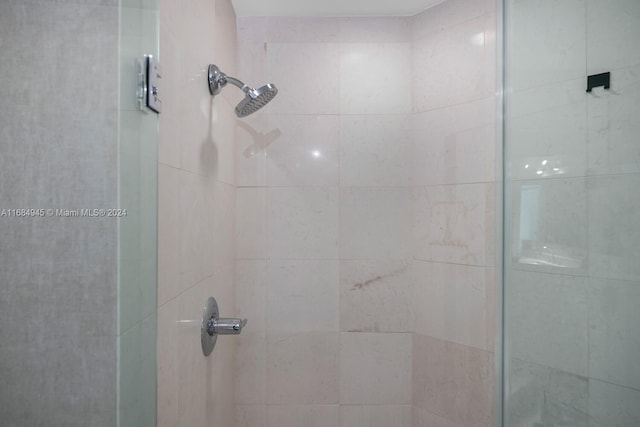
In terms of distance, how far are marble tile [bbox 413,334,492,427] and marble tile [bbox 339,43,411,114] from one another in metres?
1.00

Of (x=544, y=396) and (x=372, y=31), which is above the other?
(x=372, y=31)

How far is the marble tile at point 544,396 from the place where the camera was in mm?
775

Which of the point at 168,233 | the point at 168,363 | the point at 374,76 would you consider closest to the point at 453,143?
the point at 374,76

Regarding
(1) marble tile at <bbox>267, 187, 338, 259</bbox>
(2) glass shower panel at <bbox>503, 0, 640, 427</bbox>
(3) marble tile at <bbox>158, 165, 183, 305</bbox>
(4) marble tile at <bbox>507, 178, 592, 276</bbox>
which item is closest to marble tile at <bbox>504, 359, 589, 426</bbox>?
(2) glass shower panel at <bbox>503, 0, 640, 427</bbox>

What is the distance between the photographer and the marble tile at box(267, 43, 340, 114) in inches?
58.1

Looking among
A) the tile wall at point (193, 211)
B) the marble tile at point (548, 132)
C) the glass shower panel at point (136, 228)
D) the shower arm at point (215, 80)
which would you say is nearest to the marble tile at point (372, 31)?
the tile wall at point (193, 211)

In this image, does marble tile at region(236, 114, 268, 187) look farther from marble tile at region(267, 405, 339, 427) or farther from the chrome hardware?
marble tile at region(267, 405, 339, 427)

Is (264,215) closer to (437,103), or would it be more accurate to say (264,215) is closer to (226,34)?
(226,34)

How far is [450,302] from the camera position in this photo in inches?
53.5

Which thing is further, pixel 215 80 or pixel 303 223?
pixel 303 223

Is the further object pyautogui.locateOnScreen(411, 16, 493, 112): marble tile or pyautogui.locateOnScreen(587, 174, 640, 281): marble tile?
pyautogui.locateOnScreen(411, 16, 493, 112): marble tile

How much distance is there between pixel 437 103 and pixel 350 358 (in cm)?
113

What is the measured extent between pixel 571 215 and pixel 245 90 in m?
0.98

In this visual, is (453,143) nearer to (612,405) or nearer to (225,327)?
(612,405)
